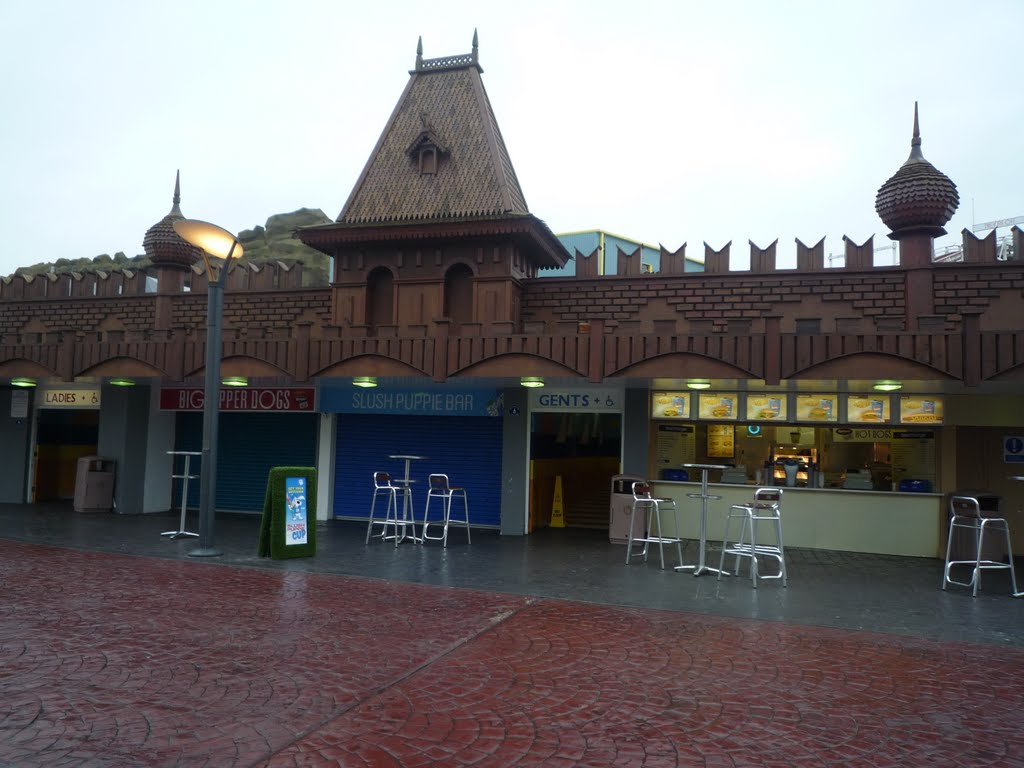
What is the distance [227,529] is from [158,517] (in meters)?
2.71

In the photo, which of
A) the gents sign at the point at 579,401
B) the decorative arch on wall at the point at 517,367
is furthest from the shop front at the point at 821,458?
the decorative arch on wall at the point at 517,367

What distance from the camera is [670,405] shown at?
45.0ft

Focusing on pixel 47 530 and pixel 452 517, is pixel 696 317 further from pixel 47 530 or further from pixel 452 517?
pixel 47 530

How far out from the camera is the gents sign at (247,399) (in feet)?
51.3

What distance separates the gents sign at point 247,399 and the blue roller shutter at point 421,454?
93 cm

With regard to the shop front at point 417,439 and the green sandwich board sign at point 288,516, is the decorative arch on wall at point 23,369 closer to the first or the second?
the shop front at point 417,439

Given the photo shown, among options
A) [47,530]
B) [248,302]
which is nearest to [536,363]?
[248,302]

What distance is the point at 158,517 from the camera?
621 inches

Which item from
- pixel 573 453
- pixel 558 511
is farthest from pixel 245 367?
pixel 573 453

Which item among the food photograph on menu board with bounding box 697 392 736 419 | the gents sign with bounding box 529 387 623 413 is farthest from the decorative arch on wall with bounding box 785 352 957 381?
the gents sign with bounding box 529 387 623 413

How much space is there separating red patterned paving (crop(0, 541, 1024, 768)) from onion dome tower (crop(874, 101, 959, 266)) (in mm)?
8063

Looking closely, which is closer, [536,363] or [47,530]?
[536,363]

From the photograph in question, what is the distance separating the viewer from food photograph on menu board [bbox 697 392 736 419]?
528 inches

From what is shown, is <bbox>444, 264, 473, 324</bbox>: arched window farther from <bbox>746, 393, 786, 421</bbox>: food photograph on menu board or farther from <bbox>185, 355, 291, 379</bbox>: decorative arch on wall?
<bbox>746, 393, 786, 421</bbox>: food photograph on menu board
